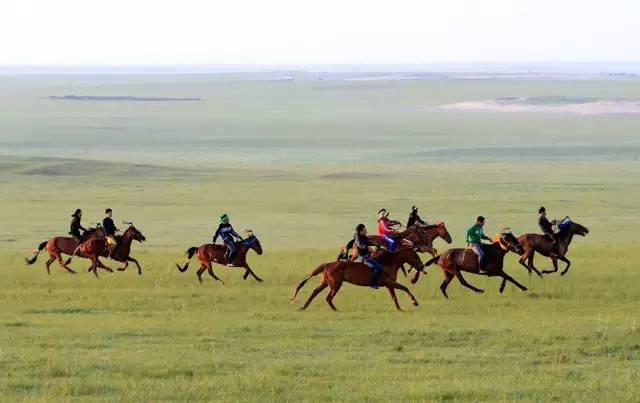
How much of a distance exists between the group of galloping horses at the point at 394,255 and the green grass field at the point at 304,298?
42cm

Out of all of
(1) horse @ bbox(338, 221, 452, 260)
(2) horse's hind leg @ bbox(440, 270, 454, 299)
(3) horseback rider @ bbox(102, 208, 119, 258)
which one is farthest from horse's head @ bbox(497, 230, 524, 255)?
(3) horseback rider @ bbox(102, 208, 119, 258)

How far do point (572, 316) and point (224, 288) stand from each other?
7.45 m

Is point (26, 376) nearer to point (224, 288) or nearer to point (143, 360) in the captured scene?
point (143, 360)

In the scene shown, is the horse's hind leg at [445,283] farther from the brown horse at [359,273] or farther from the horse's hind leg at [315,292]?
the horse's hind leg at [315,292]

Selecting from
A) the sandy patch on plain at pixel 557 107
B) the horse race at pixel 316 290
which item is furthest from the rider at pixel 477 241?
the sandy patch on plain at pixel 557 107

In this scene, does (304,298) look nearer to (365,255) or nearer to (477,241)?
(365,255)

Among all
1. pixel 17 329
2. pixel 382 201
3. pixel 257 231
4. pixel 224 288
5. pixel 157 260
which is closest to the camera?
pixel 17 329

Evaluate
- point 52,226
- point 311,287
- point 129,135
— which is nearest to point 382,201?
point 52,226

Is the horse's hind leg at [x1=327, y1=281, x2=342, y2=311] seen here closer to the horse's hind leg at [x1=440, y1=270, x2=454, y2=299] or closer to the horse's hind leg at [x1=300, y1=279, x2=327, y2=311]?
the horse's hind leg at [x1=300, y1=279, x2=327, y2=311]

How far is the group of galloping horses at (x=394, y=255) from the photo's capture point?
23.3m

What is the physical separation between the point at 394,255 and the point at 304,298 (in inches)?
108

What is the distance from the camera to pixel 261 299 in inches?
1003

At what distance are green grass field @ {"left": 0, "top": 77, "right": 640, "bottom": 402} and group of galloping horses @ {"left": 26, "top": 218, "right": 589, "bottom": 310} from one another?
1.38ft

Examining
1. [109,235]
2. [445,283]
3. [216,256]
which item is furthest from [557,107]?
[445,283]
